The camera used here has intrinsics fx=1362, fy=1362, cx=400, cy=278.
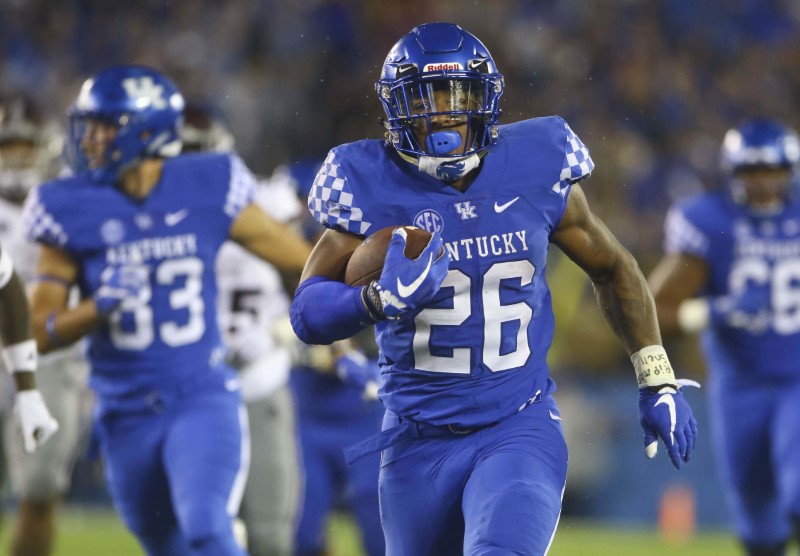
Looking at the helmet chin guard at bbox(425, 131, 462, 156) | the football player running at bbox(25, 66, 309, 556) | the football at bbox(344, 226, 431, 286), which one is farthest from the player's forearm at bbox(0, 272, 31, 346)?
the helmet chin guard at bbox(425, 131, 462, 156)

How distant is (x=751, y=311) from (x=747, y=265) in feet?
0.78

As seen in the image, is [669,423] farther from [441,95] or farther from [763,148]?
[763,148]

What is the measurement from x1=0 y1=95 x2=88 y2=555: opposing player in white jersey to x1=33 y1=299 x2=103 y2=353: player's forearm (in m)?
0.79

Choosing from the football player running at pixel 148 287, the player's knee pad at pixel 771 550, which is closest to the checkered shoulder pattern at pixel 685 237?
the player's knee pad at pixel 771 550

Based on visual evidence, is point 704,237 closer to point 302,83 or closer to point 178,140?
point 178,140

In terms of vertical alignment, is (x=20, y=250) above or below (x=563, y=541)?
above

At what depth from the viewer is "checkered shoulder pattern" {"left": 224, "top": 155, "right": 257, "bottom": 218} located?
457 cm

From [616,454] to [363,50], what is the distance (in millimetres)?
3919

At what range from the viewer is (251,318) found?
5.81 metres

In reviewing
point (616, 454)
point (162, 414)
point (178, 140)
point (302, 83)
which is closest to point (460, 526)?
point (162, 414)

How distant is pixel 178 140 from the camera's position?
15.8 feet

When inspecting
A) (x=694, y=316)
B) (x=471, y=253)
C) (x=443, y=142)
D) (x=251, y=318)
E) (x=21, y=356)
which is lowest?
(x=694, y=316)

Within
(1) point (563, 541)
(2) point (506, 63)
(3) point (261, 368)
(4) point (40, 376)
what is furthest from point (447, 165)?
(2) point (506, 63)

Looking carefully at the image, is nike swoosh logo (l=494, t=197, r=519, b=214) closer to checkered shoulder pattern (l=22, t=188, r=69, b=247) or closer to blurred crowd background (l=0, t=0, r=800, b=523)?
checkered shoulder pattern (l=22, t=188, r=69, b=247)
